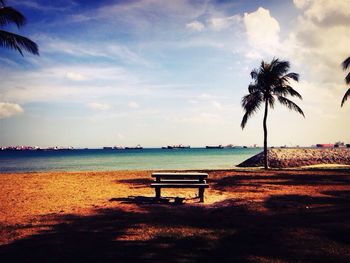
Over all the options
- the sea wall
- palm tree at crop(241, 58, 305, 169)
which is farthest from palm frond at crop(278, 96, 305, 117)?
the sea wall

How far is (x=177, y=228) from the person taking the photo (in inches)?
277

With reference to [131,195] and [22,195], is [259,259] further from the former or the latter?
[22,195]

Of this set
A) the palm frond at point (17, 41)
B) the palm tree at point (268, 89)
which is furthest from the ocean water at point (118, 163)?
the palm frond at point (17, 41)

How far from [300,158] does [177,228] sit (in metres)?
34.0

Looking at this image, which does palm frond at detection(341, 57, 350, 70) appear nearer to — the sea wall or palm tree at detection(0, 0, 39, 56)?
the sea wall

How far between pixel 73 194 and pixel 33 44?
9.18 metres

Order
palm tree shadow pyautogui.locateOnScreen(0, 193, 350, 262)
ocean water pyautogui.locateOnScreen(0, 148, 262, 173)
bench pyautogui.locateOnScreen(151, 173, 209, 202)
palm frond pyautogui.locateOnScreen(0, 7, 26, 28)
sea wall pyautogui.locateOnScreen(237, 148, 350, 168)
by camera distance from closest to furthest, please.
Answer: palm tree shadow pyautogui.locateOnScreen(0, 193, 350, 262), bench pyautogui.locateOnScreen(151, 173, 209, 202), palm frond pyautogui.locateOnScreen(0, 7, 26, 28), sea wall pyautogui.locateOnScreen(237, 148, 350, 168), ocean water pyautogui.locateOnScreen(0, 148, 262, 173)

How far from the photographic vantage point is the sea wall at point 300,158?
36156 millimetres

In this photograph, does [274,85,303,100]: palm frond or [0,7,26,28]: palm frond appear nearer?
[0,7,26,28]: palm frond

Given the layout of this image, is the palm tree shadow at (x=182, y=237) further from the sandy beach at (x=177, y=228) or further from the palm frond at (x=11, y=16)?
the palm frond at (x=11, y=16)

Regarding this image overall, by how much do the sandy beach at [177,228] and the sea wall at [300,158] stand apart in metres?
24.6

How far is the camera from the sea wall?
119ft

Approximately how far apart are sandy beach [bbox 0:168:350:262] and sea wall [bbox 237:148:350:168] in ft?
80.8

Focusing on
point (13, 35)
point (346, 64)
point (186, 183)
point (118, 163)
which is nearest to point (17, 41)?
point (13, 35)
